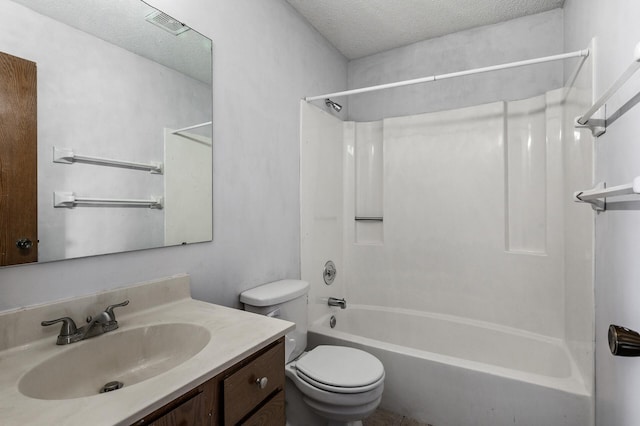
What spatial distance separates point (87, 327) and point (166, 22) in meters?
1.22

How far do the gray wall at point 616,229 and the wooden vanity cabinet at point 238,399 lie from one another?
3.62 feet

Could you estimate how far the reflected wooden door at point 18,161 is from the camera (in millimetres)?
880

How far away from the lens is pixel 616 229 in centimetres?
115

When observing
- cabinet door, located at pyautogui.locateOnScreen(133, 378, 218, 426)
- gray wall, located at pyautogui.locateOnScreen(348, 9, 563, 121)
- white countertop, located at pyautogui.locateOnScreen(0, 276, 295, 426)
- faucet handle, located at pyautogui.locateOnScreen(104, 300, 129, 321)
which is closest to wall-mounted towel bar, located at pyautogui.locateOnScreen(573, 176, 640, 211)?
white countertop, located at pyautogui.locateOnScreen(0, 276, 295, 426)

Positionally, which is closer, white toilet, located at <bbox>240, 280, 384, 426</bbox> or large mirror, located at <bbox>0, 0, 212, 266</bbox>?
large mirror, located at <bbox>0, 0, 212, 266</bbox>

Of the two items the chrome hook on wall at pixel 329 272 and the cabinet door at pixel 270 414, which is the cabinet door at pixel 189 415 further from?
the chrome hook on wall at pixel 329 272

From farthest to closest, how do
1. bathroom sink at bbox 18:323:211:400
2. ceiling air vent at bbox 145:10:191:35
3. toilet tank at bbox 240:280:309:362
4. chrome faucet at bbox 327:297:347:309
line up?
chrome faucet at bbox 327:297:347:309 < toilet tank at bbox 240:280:309:362 < ceiling air vent at bbox 145:10:191:35 < bathroom sink at bbox 18:323:211:400

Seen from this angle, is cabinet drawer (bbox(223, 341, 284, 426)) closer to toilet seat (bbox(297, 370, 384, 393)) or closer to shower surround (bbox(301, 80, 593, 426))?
toilet seat (bbox(297, 370, 384, 393))

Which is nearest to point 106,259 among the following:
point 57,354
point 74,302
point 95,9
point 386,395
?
point 74,302

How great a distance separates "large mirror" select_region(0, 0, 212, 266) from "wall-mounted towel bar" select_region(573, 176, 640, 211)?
146 centimetres

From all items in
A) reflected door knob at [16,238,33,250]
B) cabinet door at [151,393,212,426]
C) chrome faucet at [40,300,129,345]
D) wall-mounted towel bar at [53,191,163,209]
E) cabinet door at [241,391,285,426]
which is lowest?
cabinet door at [241,391,285,426]

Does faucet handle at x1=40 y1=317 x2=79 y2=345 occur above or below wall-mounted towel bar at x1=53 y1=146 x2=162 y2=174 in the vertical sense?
below

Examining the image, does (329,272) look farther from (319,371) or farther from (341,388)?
(341,388)

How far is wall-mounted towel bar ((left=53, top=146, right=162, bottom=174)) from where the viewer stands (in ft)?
3.26
